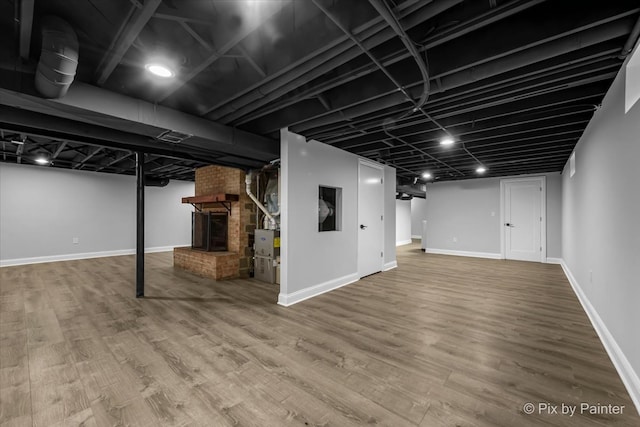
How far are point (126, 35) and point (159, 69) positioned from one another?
0.36 m

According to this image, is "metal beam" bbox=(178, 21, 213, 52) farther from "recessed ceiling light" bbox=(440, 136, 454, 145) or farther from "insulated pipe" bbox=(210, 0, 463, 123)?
"recessed ceiling light" bbox=(440, 136, 454, 145)

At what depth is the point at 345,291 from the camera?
4.20 metres

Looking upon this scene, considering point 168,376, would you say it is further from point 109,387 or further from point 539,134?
point 539,134

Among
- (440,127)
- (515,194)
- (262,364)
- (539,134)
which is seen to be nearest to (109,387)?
(262,364)

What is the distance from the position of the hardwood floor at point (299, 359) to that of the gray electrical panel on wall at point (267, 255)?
27.6 inches

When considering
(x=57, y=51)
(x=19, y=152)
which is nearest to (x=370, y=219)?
(x=57, y=51)

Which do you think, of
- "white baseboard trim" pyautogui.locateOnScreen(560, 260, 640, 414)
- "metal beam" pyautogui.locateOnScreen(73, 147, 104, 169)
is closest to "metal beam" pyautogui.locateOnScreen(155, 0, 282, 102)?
"white baseboard trim" pyautogui.locateOnScreen(560, 260, 640, 414)

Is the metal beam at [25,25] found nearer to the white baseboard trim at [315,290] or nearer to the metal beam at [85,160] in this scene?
the white baseboard trim at [315,290]

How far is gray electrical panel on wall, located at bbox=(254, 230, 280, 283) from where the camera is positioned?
4730 mm

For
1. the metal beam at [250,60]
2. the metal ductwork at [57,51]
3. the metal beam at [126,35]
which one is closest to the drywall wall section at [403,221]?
the metal beam at [250,60]

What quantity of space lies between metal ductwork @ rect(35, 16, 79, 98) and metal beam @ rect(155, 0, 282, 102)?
71 cm

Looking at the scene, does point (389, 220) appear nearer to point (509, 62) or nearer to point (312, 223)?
point (312, 223)

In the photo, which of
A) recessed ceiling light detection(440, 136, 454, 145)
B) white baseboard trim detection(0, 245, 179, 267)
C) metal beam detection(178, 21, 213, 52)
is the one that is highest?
metal beam detection(178, 21, 213, 52)

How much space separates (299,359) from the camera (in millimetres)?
2207
